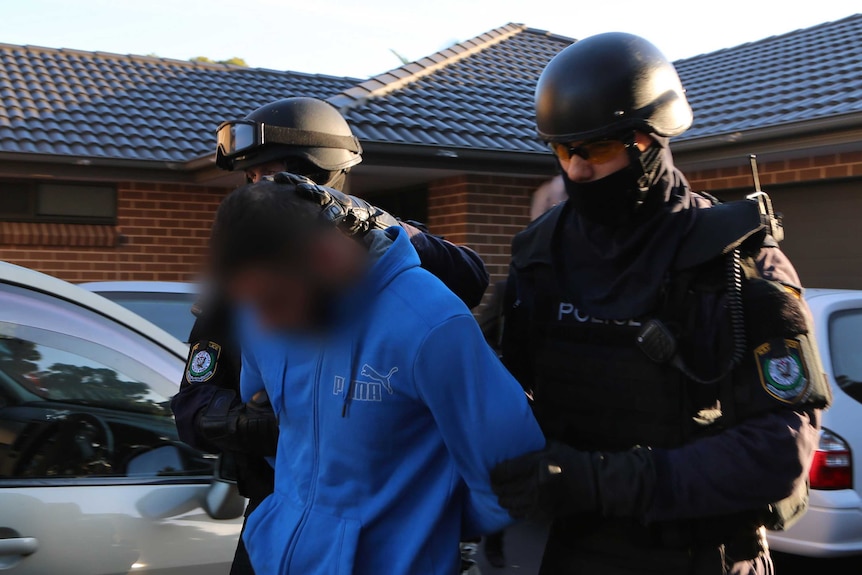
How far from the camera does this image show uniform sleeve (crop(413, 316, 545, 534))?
150cm

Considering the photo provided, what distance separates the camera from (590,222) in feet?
6.11

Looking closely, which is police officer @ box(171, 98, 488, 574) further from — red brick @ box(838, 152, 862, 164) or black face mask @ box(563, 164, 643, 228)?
red brick @ box(838, 152, 862, 164)

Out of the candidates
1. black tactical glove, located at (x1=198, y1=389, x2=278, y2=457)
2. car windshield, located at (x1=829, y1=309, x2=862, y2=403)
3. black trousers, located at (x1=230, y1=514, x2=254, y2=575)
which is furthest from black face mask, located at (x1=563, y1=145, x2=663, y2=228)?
car windshield, located at (x1=829, y1=309, x2=862, y2=403)

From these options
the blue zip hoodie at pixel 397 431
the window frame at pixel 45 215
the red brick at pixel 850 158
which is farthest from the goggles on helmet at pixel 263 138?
the window frame at pixel 45 215

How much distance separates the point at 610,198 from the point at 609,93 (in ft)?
0.65

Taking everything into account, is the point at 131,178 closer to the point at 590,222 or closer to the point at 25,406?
the point at 25,406

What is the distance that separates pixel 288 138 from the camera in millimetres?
2420

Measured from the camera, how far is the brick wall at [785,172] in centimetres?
703

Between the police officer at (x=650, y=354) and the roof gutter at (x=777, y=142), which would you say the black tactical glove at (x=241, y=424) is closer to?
the police officer at (x=650, y=354)

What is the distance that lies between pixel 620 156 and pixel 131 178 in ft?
26.9

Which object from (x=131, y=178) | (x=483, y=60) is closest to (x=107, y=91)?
(x=131, y=178)

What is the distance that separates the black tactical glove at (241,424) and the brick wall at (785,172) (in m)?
6.16

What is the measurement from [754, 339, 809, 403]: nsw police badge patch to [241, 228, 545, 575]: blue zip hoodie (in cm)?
40

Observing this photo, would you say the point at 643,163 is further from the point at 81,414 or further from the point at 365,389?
the point at 81,414
